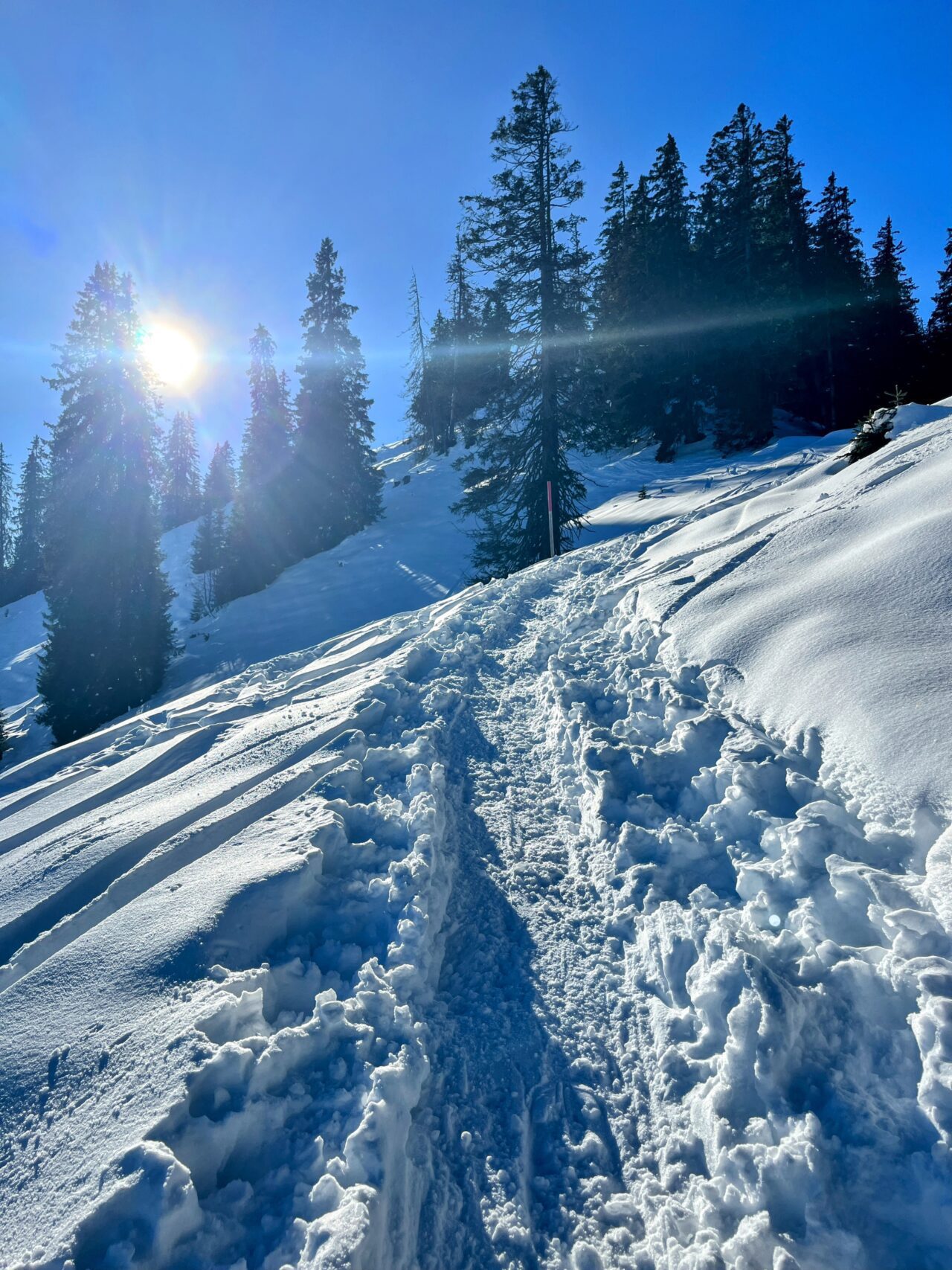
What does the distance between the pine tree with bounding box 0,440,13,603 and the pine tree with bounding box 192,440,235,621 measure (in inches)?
633

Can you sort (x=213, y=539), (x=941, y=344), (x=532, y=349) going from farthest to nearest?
(x=213, y=539), (x=941, y=344), (x=532, y=349)

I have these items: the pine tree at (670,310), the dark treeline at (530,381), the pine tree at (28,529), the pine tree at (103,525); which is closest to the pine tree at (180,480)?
the pine tree at (28,529)

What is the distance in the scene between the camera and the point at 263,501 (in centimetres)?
2381

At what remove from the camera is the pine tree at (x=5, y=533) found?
151 ft

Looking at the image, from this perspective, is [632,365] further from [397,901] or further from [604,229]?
[397,901]

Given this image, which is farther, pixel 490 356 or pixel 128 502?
pixel 128 502

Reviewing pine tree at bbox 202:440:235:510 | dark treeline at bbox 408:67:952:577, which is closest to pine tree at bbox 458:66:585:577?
dark treeline at bbox 408:67:952:577

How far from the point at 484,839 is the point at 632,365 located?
23.7 m

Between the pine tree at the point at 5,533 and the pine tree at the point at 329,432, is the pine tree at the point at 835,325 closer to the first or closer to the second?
the pine tree at the point at 329,432

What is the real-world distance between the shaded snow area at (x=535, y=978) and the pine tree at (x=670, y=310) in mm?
19934

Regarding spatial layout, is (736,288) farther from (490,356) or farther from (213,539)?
(213,539)

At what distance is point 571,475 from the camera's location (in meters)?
14.9

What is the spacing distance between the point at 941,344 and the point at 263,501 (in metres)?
26.8

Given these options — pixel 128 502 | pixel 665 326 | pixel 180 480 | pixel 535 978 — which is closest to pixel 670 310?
pixel 665 326
